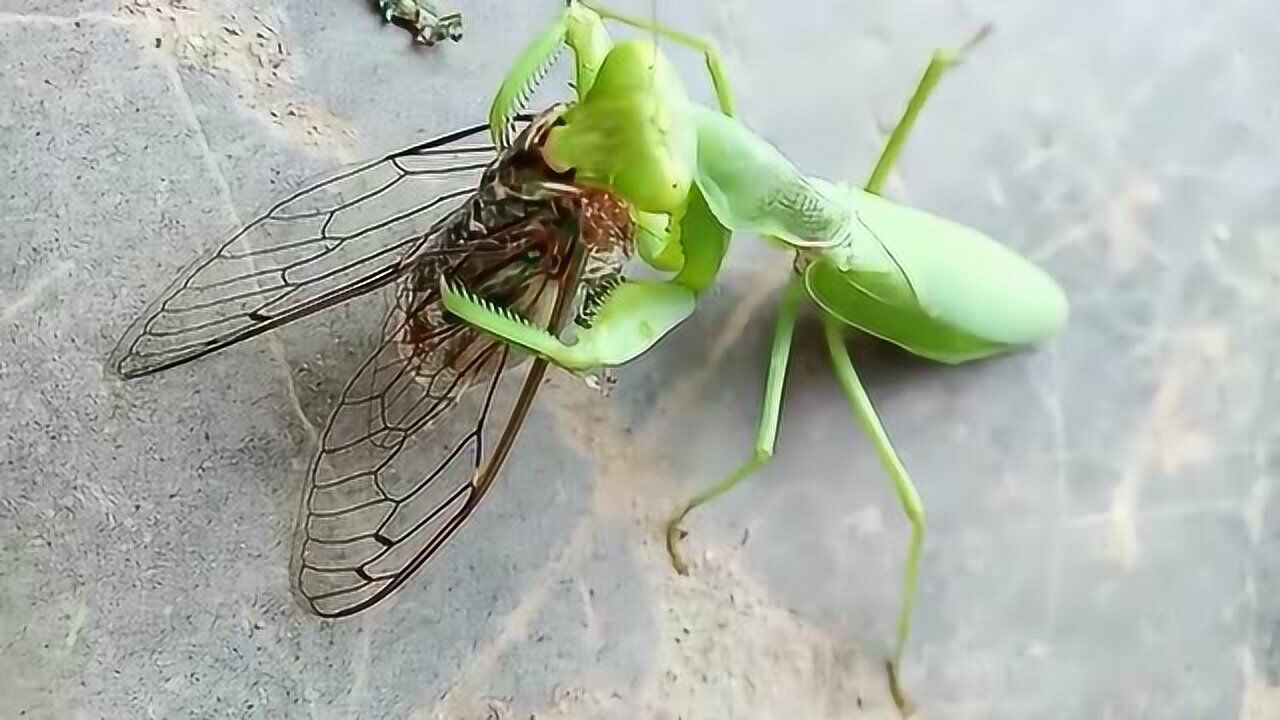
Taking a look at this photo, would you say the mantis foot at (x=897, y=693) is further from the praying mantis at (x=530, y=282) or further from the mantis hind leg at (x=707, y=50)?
the mantis hind leg at (x=707, y=50)

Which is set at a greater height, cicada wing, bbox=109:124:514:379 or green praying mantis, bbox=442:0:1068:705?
green praying mantis, bbox=442:0:1068:705

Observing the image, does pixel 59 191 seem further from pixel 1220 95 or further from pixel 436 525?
pixel 1220 95

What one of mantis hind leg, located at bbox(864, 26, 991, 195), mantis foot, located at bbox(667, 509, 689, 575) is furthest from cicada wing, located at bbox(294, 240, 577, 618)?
mantis hind leg, located at bbox(864, 26, 991, 195)

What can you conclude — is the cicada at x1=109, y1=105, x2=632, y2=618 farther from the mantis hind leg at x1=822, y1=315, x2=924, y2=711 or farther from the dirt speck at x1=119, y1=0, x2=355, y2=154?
the mantis hind leg at x1=822, y1=315, x2=924, y2=711

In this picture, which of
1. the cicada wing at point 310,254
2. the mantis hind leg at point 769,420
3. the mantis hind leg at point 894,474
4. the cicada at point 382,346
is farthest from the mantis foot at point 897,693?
the cicada wing at point 310,254

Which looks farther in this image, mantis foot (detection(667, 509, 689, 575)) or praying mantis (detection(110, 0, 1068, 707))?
mantis foot (detection(667, 509, 689, 575))

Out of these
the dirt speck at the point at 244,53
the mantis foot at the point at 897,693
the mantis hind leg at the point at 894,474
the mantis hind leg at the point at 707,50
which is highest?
the mantis hind leg at the point at 707,50

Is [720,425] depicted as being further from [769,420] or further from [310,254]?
[310,254]
